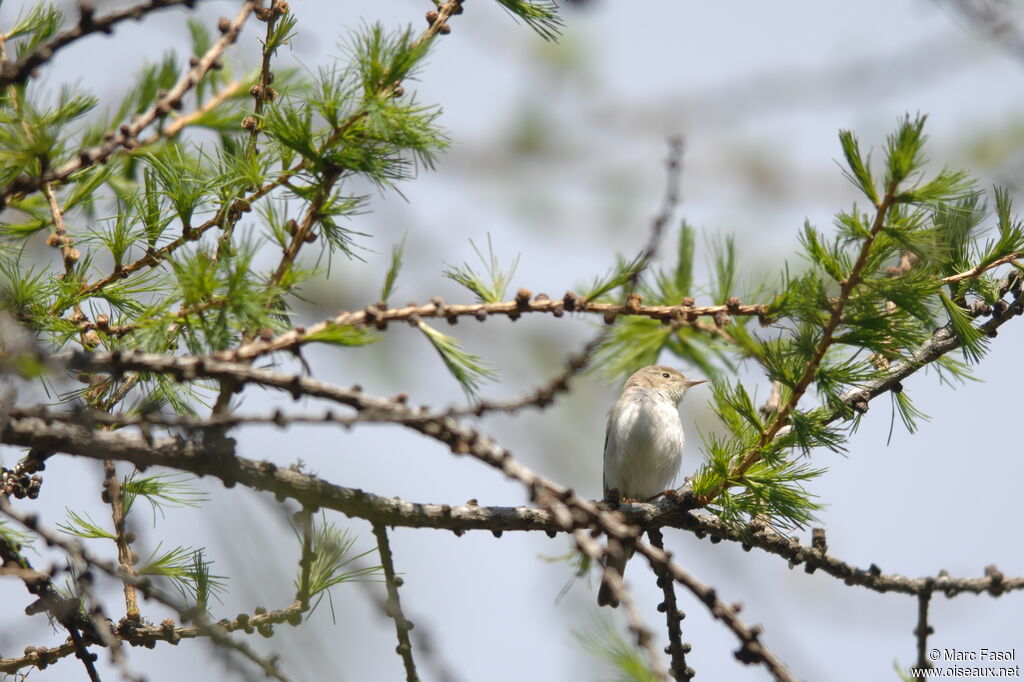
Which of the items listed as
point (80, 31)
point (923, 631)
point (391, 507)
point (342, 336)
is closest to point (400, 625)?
point (391, 507)

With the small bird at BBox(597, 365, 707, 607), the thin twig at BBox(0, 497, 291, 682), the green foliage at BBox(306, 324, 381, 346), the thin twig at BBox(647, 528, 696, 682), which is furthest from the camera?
the small bird at BBox(597, 365, 707, 607)

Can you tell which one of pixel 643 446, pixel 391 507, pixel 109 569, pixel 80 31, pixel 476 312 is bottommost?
pixel 109 569

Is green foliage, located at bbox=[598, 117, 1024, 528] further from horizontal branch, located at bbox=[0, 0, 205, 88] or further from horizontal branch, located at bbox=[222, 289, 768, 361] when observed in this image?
horizontal branch, located at bbox=[0, 0, 205, 88]

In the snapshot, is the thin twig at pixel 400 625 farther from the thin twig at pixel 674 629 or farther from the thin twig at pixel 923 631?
the thin twig at pixel 923 631

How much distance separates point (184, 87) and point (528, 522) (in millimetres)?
1406

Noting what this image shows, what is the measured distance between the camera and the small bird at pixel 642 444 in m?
4.77

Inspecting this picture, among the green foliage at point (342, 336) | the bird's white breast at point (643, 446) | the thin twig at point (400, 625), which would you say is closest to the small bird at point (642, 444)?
the bird's white breast at point (643, 446)

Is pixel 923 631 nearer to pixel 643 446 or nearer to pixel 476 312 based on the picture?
Result: pixel 476 312

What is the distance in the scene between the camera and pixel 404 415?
5.14 feet

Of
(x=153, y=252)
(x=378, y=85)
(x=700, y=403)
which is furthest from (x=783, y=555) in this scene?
(x=700, y=403)

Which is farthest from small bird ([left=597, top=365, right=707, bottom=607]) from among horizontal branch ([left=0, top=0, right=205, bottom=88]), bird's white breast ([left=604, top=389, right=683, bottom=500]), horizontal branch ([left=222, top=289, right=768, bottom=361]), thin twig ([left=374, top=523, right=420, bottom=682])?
horizontal branch ([left=0, top=0, right=205, bottom=88])

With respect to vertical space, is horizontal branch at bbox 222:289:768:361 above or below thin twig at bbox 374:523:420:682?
above

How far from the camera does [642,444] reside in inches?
188

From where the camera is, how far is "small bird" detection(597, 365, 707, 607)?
477 cm
